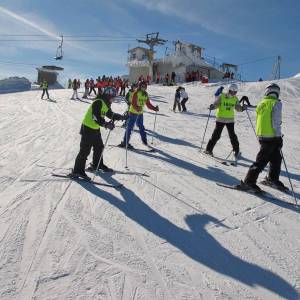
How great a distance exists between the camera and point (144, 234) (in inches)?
203

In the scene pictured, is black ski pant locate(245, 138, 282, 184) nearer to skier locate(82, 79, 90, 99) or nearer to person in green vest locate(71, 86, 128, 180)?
person in green vest locate(71, 86, 128, 180)

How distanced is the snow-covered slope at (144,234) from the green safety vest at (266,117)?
109cm

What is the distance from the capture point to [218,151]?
11.5 metres

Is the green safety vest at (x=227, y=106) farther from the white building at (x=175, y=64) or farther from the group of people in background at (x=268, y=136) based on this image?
the white building at (x=175, y=64)

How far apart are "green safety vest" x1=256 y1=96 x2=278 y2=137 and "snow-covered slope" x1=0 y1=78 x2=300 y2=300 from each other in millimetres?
1094

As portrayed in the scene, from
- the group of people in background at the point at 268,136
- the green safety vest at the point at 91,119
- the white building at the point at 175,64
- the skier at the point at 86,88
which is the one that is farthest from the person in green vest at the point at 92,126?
the white building at the point at 175,64

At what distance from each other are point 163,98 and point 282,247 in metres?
23.8

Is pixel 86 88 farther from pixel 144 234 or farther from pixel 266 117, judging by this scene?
pixel 144 234

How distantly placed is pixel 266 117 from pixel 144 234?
325cm

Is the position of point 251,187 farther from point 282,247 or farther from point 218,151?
point 218,151

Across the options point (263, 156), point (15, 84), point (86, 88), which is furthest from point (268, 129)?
point (15, 84)

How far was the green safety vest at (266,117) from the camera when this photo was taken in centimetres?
701

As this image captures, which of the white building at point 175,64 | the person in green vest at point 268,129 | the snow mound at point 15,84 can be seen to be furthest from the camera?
the white building at point 175,64

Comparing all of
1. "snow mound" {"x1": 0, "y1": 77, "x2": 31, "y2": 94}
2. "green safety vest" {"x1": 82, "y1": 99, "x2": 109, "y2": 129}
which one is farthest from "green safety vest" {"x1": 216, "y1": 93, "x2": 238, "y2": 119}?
"snow mound" {"x1": 0, "y1": 77, "x2": 31, "y2": 94}
